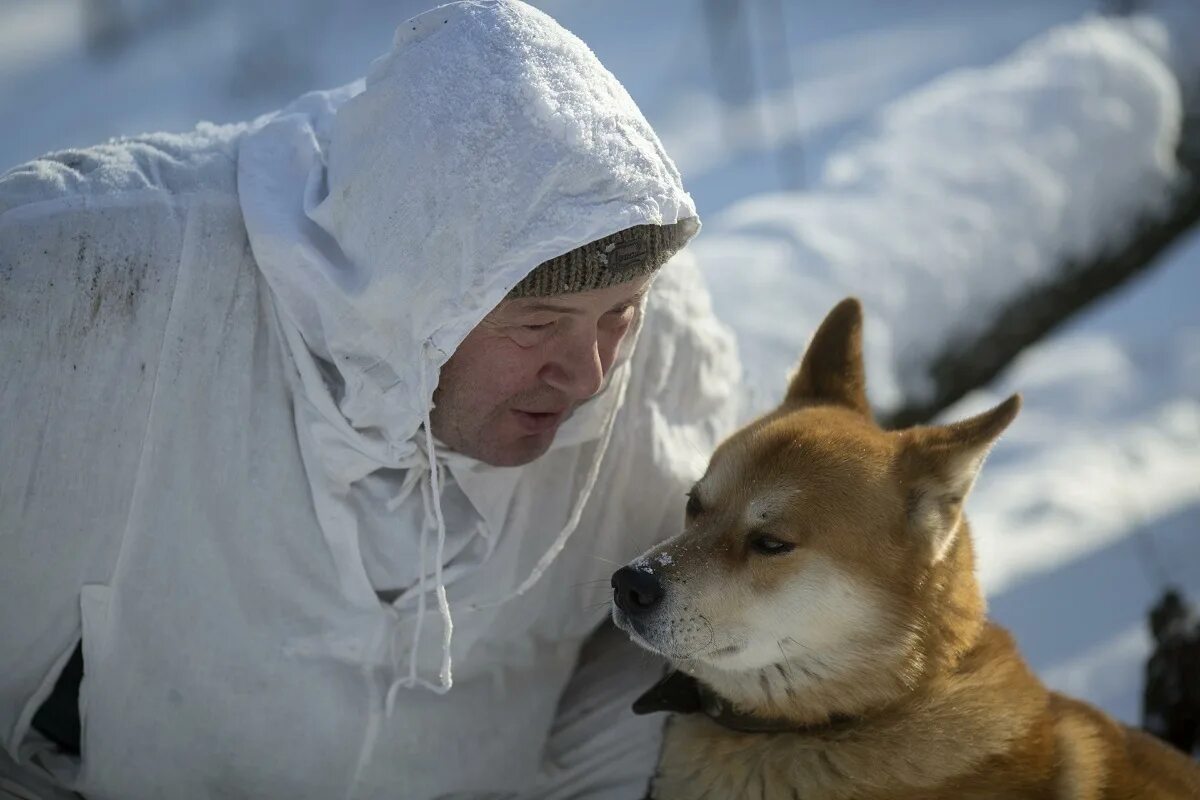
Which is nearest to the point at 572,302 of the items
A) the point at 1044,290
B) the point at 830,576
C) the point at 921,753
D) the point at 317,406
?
the point at 317,406

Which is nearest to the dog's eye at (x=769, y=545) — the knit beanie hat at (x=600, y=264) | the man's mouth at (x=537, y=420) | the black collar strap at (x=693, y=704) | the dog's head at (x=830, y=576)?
the dog's head at (x=830, y=576)

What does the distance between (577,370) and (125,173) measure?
908 millimetres

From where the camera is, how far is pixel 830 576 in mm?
2170

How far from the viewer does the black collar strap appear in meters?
2.30

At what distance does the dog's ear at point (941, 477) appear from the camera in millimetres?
2172

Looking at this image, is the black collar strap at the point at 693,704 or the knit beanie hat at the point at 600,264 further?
the black collar strap at the point at 693,704

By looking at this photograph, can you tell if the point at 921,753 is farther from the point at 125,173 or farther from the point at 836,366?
the point at 125,173

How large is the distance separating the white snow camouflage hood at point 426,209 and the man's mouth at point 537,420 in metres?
0.19

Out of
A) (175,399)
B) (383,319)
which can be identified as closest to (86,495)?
(175,399)

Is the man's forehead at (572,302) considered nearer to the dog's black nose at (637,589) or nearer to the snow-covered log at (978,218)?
the dog's black nose at (637,589)

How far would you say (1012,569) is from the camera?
3.90 meters

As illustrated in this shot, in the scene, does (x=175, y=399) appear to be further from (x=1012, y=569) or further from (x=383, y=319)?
(x=1012, y=569)

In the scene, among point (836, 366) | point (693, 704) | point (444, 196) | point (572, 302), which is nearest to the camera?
point (444, 196)

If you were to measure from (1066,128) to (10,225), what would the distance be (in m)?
3.76
